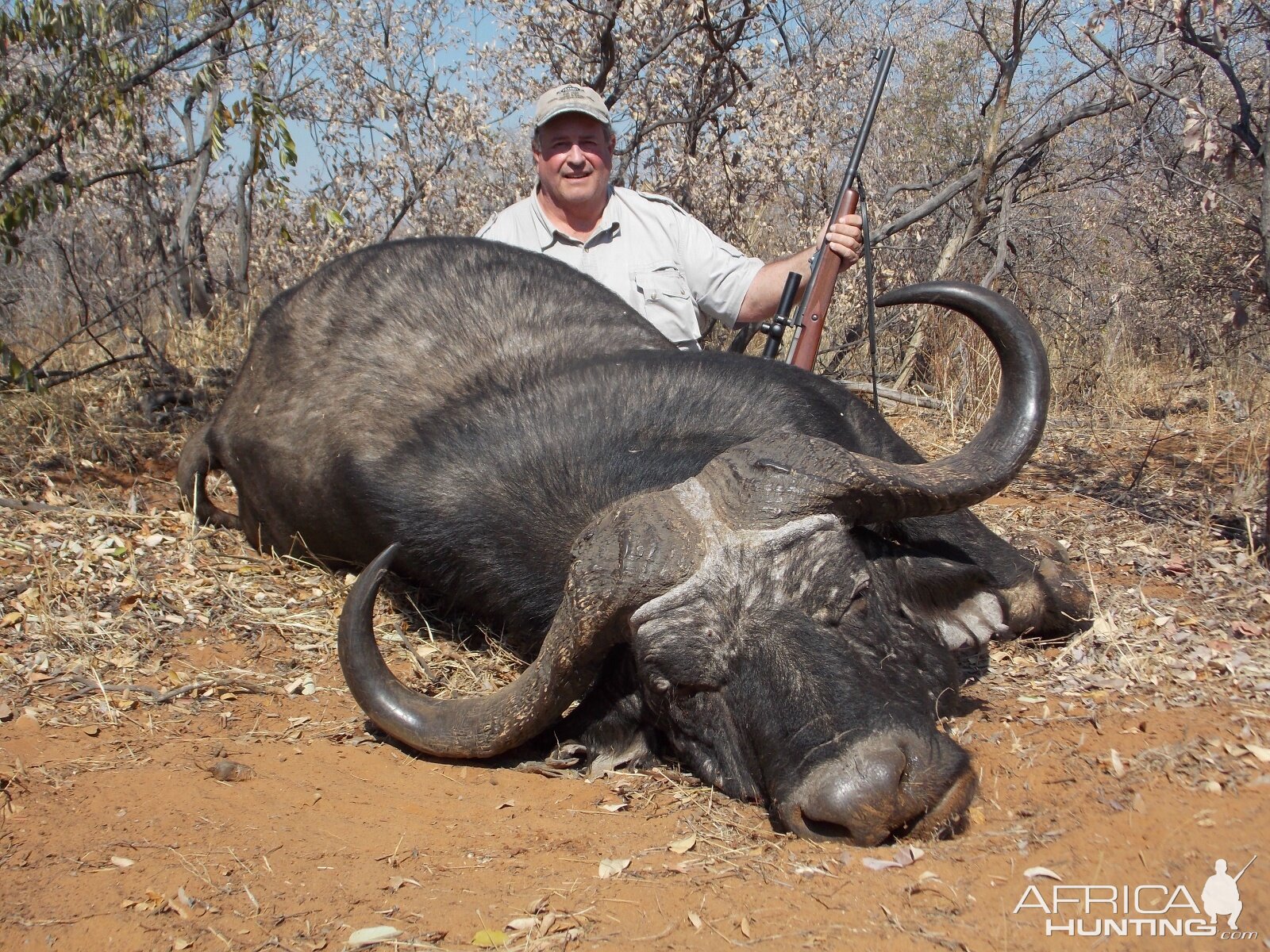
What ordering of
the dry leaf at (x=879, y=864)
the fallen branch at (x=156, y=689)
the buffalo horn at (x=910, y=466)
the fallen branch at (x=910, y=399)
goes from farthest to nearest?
the fallen branch at (x=910, y=399) → the fallen branch at (x=156, y=689) → the buffalo horn at (x=910, y=466) → the dry leaf at (x=879, y=864)

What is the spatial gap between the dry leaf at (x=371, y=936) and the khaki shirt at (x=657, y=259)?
360 cm

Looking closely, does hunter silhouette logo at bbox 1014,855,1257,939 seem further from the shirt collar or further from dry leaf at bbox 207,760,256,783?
the shirt collar

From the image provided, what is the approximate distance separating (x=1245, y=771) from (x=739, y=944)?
130 centimetres

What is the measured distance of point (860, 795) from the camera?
233 centimetres

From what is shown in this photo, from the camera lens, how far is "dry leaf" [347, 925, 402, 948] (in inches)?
82.8

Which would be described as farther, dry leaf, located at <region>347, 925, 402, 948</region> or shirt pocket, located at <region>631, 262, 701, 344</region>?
shirt pocket, located at <region>631, 262, 701, 344</region>

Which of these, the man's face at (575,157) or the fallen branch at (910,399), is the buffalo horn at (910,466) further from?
the fallen branch at (910,399)

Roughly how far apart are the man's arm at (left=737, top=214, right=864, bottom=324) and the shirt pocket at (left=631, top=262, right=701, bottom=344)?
0.30 meters

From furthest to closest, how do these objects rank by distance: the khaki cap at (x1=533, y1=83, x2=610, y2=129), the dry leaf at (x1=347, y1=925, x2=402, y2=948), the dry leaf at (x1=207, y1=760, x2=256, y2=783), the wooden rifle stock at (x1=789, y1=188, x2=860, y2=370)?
the khaki cap at (x1=533, y1=83, x2=610, y2=129) < the wooden rifle stock at (x1=789, y1=188, x2=860, y2=370) < the dry leaf at (x1=207, y1=760, x2=256, y2=783) < the dry leaf at (x1=347, y1=925, x2=402, y2=948)

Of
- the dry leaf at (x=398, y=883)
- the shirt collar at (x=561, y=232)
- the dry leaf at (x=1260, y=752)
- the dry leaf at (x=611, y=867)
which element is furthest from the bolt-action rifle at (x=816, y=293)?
the dry leaf at (x=398, y=883)

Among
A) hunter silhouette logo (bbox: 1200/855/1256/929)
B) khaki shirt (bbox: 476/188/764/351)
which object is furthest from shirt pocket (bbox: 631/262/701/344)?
hunter silhouette logo (bbox: 1200/855/1256/929)

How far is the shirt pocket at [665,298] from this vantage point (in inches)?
210

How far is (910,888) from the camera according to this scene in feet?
7.13

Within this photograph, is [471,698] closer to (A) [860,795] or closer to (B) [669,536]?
(B) [669,536]
